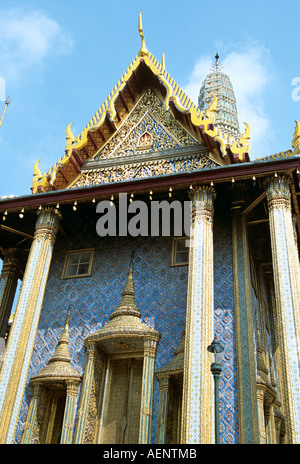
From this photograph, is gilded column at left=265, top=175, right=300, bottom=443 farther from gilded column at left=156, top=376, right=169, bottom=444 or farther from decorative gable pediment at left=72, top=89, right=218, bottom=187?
gilded column at left=156, top=376, right=169, bottom=444

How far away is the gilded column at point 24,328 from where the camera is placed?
9992 millimetres

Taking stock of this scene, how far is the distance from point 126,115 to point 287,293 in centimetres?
689

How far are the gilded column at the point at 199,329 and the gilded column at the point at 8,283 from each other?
5.53m

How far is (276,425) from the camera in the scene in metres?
11.8

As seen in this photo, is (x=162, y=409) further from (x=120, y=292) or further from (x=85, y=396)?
(x=120, y=292)

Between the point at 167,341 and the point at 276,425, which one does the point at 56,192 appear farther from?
the point at 276,425

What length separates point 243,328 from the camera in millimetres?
10516

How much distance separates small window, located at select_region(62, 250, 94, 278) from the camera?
1284 cm

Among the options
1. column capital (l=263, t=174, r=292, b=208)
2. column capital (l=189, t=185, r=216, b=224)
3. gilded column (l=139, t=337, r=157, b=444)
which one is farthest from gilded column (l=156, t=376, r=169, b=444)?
column capital (l=263, t=174, r=292, b=208)

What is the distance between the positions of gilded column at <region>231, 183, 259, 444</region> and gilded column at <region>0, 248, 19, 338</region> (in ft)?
19.5

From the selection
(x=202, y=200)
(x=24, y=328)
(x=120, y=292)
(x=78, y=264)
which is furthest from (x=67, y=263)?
(x=202, y=200)

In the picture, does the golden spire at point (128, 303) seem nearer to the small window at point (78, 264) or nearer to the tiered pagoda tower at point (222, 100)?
the small window at point (78, 264)

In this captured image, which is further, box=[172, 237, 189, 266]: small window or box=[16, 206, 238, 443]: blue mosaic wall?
box=[172, 237, 189, 266]: small window

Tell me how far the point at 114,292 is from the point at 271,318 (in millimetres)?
4635
